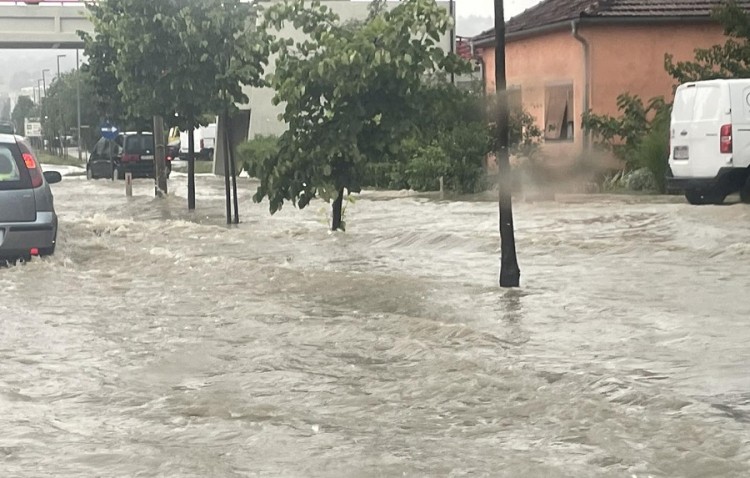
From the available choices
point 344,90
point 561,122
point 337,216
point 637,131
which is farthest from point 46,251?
point 637,131

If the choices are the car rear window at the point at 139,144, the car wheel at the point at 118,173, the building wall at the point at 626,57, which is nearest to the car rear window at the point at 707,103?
the building wall at the point at 626,57

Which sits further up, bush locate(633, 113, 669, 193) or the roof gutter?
the roof gutter

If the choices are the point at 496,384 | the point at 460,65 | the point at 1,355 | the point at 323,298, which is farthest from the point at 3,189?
the point at 496,384

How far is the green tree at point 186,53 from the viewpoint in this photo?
24141 millimetres

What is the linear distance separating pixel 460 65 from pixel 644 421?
1186cm

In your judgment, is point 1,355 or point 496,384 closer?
point 496,384

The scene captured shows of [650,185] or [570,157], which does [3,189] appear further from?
[650,185]

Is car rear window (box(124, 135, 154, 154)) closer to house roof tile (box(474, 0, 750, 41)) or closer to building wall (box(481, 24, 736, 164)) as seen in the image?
house roof tile (box(474, 0, 750, 41))

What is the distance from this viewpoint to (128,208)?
28797mm

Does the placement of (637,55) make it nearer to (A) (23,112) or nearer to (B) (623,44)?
(B) (623,44)

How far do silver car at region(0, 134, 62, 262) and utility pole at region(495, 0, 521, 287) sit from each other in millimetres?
4859

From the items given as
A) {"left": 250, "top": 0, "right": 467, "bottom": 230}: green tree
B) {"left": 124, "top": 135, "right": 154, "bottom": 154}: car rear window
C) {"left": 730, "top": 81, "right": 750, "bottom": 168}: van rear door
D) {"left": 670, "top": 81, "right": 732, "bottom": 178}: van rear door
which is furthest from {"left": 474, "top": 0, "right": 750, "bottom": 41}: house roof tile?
{"left": 124, "top": 135, "right": 154, "bottom": 154}: car rear window

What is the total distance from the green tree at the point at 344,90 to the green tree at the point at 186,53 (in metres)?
4.72

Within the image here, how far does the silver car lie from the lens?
14578 millimetres
